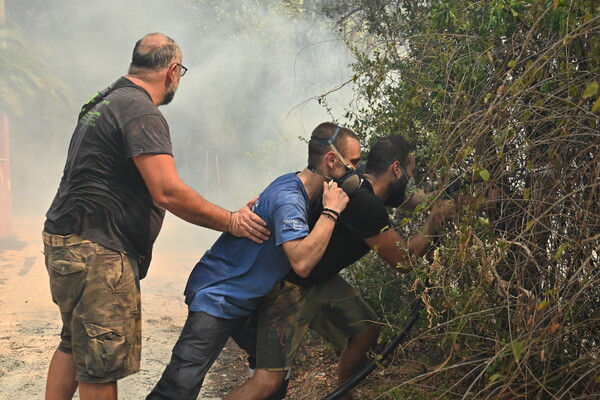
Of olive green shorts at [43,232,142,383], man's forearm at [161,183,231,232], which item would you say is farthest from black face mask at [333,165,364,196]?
olive green shorts at [43,232,142,383]

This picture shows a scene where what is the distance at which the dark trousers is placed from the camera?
370cm

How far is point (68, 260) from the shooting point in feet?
12.3

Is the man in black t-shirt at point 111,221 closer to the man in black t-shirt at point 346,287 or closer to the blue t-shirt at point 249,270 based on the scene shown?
the blue t-shirt at point 249,270

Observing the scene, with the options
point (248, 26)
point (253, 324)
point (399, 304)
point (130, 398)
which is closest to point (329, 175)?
point (253, 324)

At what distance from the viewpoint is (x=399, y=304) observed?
5.30m

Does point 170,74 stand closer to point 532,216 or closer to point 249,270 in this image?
point 249,270

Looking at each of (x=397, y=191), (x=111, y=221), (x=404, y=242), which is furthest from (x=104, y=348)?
(x=397, y=191)

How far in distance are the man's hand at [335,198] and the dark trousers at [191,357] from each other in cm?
82

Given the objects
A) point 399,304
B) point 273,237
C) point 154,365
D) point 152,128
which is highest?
point 152,128

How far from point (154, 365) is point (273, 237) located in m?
2.61

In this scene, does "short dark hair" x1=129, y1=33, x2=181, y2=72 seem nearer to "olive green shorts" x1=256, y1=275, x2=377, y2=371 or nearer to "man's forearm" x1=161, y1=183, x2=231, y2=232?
"man's forearm" x1=161, y1=183, x2=231, y2=232

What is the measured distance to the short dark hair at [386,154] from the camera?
424cm

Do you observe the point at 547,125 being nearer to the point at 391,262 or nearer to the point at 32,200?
the point at 391,262

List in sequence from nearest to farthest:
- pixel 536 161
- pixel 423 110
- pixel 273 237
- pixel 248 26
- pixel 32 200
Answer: pixel 536 161
pixel 273 237
pixel 423 110
pixel 248 26
pixel 32 200
